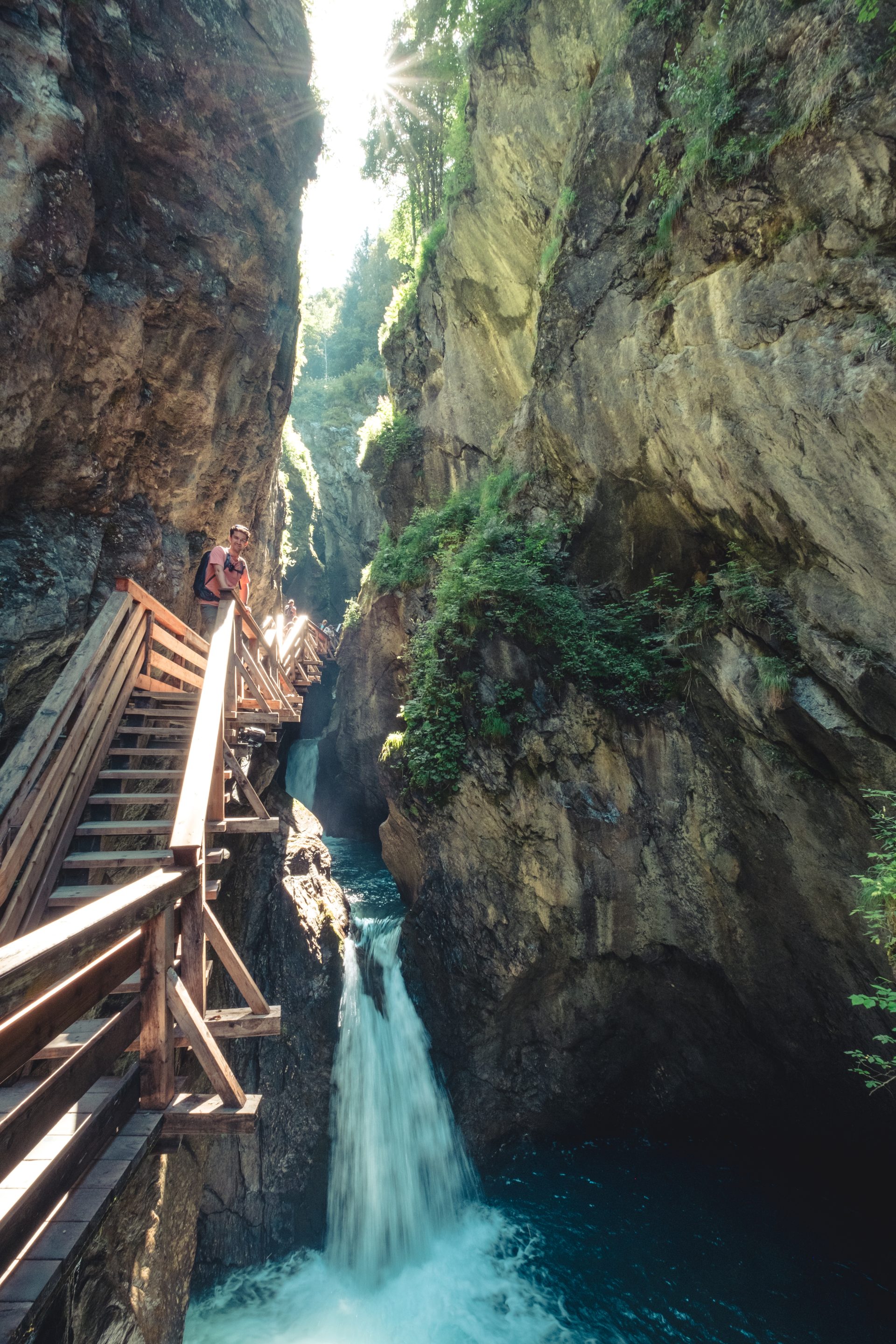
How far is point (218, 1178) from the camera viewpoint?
265 inches

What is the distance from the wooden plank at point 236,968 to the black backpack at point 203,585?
15.1 ft

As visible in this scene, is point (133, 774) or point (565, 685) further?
point (565, 685)

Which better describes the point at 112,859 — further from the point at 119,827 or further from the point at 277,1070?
the point at 277,1070

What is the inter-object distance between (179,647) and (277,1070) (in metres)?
5.67

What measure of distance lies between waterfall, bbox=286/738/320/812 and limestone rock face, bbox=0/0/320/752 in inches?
386

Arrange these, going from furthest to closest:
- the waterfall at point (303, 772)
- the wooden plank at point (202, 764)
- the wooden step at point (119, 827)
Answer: the waterfall at point (303, 772), the wooden step at point (119, 827), the wooden plank at point (202, 764)

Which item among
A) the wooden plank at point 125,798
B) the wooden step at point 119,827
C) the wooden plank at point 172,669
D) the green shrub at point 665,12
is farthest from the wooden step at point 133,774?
the green shrub at point 665,12

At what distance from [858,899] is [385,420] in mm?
16024

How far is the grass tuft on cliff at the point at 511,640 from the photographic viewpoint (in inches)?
328

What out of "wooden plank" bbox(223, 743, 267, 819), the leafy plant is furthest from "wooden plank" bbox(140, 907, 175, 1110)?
the leafy plant

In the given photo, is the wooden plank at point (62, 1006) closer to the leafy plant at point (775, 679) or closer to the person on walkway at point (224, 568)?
the person on walkway at point (224, 568)

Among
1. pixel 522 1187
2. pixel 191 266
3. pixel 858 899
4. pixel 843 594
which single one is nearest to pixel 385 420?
pixel 191 266

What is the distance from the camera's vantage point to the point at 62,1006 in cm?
177

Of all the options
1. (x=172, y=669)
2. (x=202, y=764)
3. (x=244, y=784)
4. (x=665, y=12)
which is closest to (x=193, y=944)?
(x=202, y=764)
